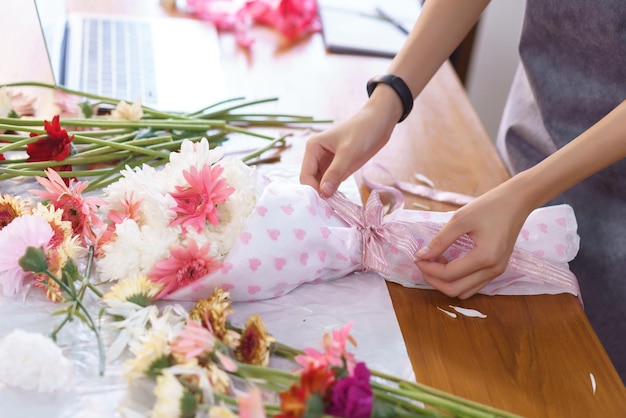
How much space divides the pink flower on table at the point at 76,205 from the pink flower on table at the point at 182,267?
110mm

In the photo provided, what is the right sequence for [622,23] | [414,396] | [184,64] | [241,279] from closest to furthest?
[414,396], [241,279], [622,23], [184,64]

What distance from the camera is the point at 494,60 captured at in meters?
2.46

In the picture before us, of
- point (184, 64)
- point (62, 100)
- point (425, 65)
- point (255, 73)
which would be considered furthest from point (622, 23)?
point (62, 100)

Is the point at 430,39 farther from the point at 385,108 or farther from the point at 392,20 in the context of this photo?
the point at 392,20

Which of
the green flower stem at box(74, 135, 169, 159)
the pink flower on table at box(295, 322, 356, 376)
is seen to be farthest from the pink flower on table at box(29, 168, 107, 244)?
the pink flower on table at box(295, 322, 356, 376)

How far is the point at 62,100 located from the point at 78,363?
0.57 m

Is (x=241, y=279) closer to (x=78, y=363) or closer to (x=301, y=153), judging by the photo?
(x=78, y=363)

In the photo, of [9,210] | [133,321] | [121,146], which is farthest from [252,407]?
[121,146]

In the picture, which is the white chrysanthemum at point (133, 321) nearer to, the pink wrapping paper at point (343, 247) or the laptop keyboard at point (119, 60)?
the pink wrapping paper at point (343, 247)

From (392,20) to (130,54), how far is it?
619 millimetres

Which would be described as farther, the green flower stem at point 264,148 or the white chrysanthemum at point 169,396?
the green flower stem at point 264,148

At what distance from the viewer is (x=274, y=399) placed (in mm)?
657

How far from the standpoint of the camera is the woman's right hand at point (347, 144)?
0.92m

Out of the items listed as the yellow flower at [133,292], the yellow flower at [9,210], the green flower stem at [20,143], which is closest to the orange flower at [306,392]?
the yellow flower at [133,292]
